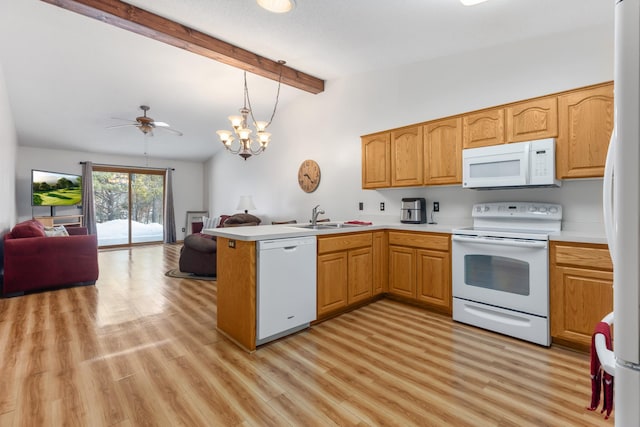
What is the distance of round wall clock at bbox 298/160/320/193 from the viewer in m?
5.11

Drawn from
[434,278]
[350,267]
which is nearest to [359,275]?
[350,267]

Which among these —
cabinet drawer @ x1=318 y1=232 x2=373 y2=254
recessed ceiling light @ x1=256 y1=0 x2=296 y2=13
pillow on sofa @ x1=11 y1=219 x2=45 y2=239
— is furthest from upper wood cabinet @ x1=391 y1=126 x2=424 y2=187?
pillow on sofa @ x1=11 y1=219 x2=45 y2=239

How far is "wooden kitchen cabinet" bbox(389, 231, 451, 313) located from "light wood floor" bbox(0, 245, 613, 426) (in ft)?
0.75

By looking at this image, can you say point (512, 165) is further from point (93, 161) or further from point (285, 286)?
point (93, 161)

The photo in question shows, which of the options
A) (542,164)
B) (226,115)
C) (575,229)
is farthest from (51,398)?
(226,115)

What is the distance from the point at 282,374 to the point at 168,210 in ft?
24.2

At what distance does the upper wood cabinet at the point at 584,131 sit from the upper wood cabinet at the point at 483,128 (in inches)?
17.5

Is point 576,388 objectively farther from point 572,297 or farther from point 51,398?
point 51,398

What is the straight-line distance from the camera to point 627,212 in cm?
62

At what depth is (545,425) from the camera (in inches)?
60.9

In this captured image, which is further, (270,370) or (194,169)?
(194,169)

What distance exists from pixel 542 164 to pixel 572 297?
1.06 meters

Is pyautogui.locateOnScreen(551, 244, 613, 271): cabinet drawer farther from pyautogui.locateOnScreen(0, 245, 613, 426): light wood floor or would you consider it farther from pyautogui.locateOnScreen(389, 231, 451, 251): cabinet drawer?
pyautogui.locateOnScreen(389, 231, 451, 251): cabinet drawer

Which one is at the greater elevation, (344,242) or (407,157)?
(407,157)
